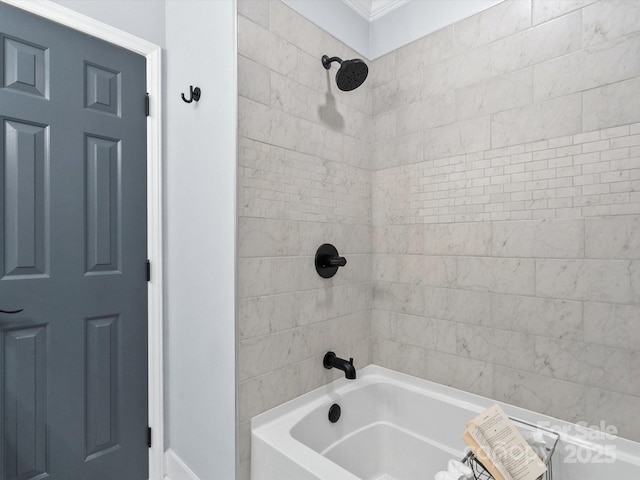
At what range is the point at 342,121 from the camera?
1828mm

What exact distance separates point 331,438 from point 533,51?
195 centimetres

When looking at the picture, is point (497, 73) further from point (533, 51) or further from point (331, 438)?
point (331, 438)

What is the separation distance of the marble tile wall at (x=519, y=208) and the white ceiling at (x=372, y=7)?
0.25m

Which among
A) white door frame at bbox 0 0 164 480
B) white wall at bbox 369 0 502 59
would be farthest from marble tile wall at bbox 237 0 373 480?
white door frame at bbox 0 0 164 480

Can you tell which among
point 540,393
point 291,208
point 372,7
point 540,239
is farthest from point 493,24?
point 540,393

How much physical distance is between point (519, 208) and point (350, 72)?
0.96 m

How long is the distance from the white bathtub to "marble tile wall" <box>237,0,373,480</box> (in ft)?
0.31

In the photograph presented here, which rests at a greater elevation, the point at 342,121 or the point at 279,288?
the point at 342,121

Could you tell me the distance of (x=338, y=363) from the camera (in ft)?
5.38

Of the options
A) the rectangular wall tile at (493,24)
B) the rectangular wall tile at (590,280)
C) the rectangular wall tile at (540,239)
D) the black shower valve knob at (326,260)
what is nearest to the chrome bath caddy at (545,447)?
the rectangular wall tile at (590,280)

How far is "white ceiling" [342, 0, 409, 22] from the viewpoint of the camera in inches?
73.6

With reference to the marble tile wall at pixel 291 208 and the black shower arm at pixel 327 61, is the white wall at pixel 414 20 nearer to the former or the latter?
the marble tile wall at pixel 291 208

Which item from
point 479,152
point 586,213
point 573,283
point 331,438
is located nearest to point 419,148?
point 479,152

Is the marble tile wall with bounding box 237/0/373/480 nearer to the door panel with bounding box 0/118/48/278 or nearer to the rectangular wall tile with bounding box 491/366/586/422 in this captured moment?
the rectangular wall tile with bounding box 491/366/586/422
